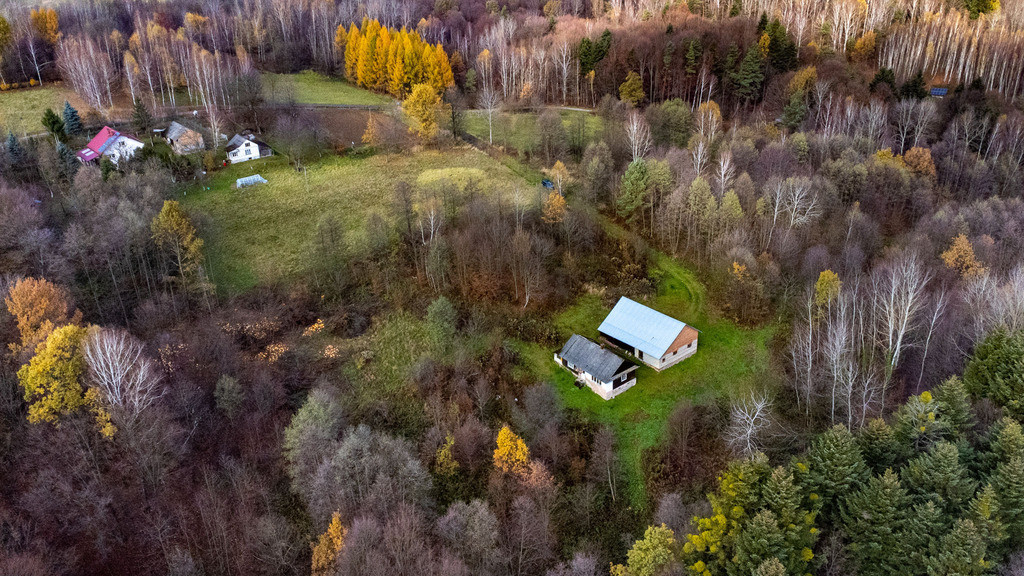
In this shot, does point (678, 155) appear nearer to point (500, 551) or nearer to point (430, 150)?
point (430, 150)

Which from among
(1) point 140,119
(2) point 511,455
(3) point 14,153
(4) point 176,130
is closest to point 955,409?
(2) point 511,455

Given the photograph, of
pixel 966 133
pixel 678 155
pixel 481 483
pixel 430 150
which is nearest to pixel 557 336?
pixel 481 483

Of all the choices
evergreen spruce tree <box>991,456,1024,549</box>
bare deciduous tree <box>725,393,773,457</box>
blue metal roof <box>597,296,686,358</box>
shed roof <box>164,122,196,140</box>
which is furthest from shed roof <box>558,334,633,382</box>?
shed roof <box>164,122,196,140</box>

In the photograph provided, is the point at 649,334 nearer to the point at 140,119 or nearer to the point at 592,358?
the point at 592,358

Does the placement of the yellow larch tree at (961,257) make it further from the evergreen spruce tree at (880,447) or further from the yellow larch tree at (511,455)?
the yellow larch tree at (511,455)

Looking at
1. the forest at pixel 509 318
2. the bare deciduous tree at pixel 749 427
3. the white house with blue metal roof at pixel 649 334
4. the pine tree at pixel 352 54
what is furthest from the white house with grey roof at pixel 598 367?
the pine tree at pixel 352 54
